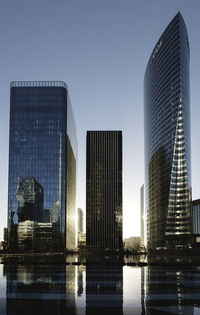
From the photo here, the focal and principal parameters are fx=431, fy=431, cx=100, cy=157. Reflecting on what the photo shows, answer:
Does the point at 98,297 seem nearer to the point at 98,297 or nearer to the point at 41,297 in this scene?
the point at 98,297

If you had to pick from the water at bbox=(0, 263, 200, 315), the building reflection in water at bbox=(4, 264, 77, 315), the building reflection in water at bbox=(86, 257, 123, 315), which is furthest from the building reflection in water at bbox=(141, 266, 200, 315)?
the building reflection in water at bbox=(4, 264, 77, 315)

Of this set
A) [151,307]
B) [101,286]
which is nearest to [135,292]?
[101,286]

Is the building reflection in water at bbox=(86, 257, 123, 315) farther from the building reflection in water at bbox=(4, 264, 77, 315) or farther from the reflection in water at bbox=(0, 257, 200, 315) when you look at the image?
the building reflection in water at bbox=(4, 264, 77, 315)

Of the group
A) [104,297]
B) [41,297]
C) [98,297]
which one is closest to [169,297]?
[104,297]

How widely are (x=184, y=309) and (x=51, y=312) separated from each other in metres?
8.05

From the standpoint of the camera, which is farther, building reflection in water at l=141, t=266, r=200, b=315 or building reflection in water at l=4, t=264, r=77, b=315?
building reflection in water at l=141, t=266, r=200, b=315

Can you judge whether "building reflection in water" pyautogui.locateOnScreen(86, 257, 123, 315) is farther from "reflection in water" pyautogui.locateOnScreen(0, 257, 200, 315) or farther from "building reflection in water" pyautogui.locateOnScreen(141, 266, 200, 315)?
"building reflection in water" pyautogui.locateOnScreen(141, 266, 200, 315)

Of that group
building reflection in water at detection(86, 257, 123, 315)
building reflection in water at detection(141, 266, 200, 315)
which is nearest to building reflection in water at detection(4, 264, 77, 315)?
building reflection in water at detection(86, 257, 123, 315)

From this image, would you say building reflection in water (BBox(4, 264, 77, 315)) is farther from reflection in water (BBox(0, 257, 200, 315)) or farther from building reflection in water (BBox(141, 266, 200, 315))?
building reflection in water (BBox(141, 266, 200, 315))

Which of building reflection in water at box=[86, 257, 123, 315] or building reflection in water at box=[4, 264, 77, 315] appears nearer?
building reflection in water at box=[4, 264, 77, 315]

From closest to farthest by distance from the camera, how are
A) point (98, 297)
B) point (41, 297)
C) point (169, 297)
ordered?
point (169, 297) < point (98, 297) < point (41, 297)

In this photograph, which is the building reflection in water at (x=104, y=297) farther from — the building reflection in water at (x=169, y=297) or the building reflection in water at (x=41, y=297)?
the building reflection in water at (x=169, y=297)

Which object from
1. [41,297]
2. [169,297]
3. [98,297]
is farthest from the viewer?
[41,297]

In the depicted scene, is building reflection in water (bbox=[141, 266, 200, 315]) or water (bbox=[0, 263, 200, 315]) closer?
water (bbox=[0, 263, 200, 315])
